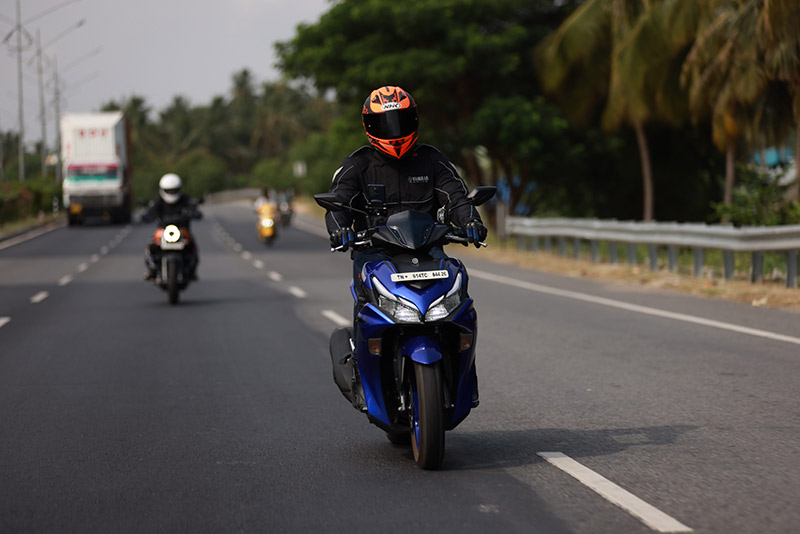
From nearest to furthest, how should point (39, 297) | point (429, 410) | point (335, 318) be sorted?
1. point (429, 410)
2. point (335, 318)
3. point (39, 297)

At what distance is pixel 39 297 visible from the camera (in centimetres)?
1917

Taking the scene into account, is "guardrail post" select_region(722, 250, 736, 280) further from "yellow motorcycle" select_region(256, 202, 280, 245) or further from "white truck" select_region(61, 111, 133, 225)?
"white truck" select_region(61, 111, 133, 225)

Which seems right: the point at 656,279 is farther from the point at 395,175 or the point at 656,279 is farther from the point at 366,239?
the point at 366,239

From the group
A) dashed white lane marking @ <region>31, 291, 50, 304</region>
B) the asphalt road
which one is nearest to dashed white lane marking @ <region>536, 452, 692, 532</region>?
the asphalt road

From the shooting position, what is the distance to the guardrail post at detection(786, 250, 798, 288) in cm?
1585

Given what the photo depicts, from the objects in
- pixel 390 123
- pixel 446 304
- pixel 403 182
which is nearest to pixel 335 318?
pixel 403 182

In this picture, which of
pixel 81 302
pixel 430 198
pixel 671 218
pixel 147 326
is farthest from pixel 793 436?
pixel 671 218

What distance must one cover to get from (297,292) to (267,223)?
1809 centimetres

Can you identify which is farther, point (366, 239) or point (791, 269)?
point (791, 269)

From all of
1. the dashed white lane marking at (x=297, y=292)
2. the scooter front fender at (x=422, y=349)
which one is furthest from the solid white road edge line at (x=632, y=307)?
the scooter front fender at (x=422, y=349)

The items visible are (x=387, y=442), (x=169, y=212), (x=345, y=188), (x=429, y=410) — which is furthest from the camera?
(x=169, y=212)

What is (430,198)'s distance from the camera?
21.7 feet

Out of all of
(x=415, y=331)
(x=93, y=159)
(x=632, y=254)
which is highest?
(x=93, y=159)

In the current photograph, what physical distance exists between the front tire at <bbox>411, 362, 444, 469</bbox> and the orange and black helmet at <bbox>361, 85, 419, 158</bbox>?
4.18ft
